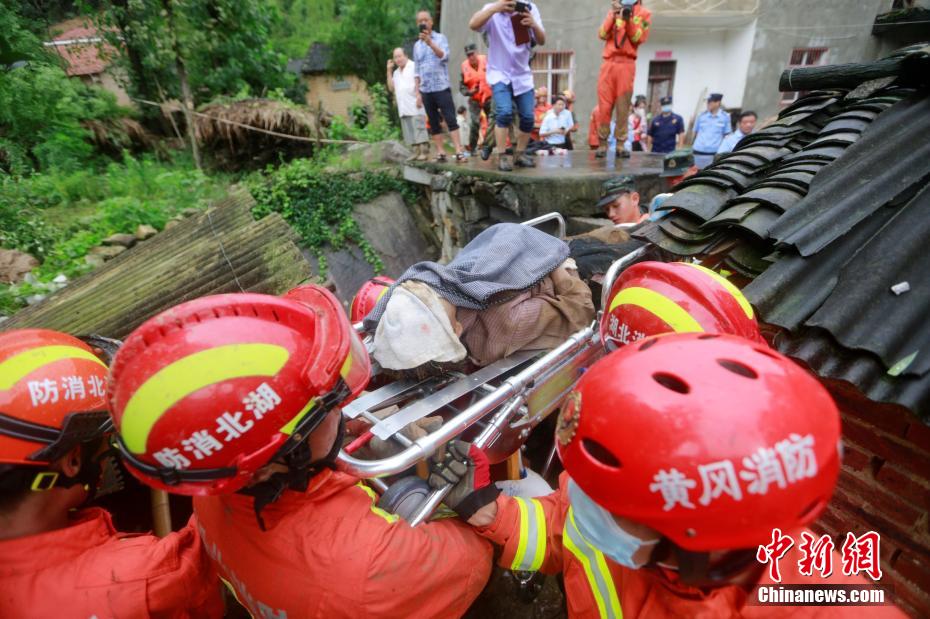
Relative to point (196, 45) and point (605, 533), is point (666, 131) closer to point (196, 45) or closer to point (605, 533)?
point (605, 533)

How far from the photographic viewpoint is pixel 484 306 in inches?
94.6

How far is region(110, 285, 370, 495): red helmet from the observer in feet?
4.03

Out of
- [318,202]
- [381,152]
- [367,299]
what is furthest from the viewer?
[381,152]

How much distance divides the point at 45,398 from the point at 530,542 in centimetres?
180

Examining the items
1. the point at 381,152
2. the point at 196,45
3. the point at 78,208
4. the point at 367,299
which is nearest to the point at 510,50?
the point at 367,299

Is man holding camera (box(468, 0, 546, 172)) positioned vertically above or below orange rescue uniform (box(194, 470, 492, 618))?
above

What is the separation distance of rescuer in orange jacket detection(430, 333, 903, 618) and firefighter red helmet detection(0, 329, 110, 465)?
1.70 m

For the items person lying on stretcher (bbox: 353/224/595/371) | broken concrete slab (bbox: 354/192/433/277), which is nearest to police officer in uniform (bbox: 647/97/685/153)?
broken concrete slab (bbox: 354/192/433/277)

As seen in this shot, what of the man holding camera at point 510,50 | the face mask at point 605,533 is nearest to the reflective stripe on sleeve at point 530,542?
the face mask at point 605,533

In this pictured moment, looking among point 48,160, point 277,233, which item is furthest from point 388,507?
point 48,160

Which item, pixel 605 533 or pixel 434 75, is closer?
pixel 605 533

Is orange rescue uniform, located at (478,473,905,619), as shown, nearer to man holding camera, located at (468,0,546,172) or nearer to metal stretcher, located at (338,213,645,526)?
metal stretcher, located at (338,213,645,526)

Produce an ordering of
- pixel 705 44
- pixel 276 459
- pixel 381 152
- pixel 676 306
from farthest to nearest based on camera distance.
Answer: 1. pixel 705 44
2. pixel 381 152
3. pixel 676 306
4. pixel 276 459

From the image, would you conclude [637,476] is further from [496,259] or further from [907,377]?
[496,259]
